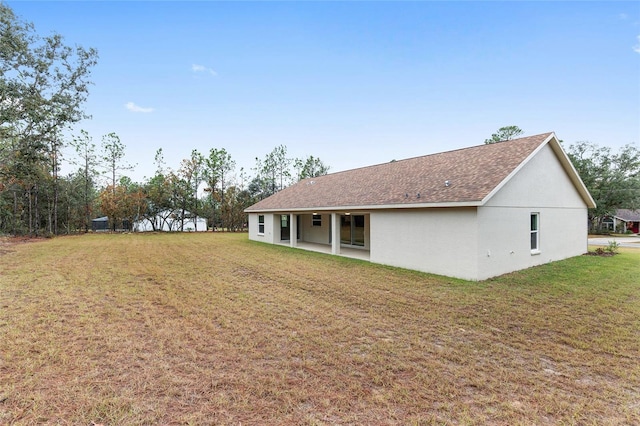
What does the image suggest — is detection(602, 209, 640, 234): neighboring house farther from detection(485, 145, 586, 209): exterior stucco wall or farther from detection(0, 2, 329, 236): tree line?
detection(0, 2, 329, 236): tree line

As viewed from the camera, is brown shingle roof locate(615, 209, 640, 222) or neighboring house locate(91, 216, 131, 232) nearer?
neighboring house locate(91, 216, 131, 232)

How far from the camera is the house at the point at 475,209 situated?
8.10 meters

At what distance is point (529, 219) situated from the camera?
9.45 meters

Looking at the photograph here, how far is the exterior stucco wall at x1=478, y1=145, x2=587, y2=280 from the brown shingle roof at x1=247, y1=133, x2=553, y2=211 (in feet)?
1.69

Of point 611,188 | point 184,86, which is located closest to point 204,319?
point 184,86

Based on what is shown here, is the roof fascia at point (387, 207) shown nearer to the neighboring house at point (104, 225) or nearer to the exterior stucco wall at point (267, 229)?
the exterior stucco wall at point (267, 229)

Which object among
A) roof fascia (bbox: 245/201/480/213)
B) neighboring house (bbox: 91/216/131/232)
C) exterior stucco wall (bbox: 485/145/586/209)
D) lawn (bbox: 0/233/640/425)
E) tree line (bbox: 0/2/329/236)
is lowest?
lawn (bbox: 0/233/640/425)

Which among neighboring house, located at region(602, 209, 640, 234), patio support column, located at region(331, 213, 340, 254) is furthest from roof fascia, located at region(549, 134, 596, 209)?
neighboring house, located at region(602, 209, 640, 234)

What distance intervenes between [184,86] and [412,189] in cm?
1373

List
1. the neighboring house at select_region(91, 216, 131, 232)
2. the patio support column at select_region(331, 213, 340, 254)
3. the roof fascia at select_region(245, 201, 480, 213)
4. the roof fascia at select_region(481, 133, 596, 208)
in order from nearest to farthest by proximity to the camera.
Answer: the roof fascia at select_region(245, 201, 480, 213) → the roof fascia at select_region(481, 133, 596, 208) → the patio support column at select_region(331, 213, 340, 254) → the neighboring house at select_region(91, 216, 131, 232)

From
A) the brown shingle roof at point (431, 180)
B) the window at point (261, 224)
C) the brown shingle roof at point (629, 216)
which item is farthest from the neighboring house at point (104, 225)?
the brown shingle roof at point (629, 216)

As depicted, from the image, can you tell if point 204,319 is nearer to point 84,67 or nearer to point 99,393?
point 99,393

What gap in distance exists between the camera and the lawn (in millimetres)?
2734

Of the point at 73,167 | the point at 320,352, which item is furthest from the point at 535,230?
the point at 73,167
